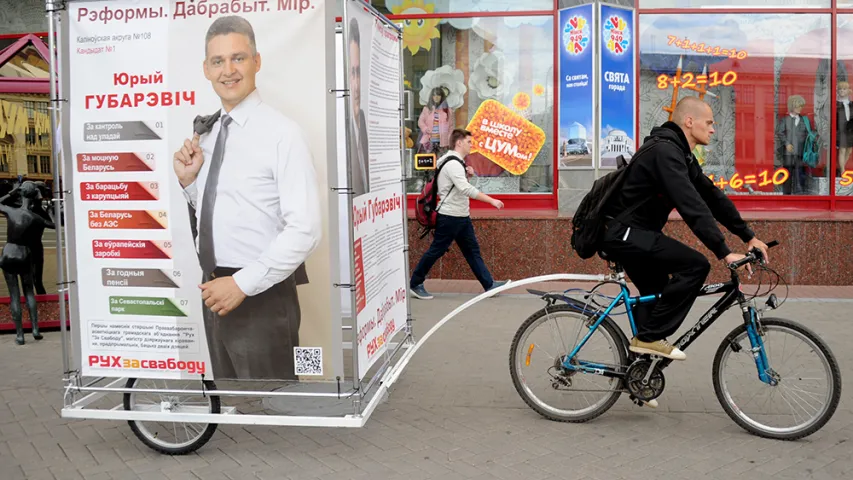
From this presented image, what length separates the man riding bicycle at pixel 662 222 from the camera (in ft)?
15.9

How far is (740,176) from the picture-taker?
11.2m

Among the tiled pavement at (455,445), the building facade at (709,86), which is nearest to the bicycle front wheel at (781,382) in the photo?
the tiled pavement at (455,445)

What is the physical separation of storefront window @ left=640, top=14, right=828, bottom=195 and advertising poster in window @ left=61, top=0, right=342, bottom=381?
25.1ft

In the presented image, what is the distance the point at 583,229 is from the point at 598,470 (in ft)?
4.65

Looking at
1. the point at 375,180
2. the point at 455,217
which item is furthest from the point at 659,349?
the point at 455,217

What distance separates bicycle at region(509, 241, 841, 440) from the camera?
15.9ft

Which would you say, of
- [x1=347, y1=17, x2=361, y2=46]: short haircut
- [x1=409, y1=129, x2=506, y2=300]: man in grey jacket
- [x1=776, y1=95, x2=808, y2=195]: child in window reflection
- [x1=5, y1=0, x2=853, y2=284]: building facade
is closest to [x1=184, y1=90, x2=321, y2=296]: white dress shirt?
[x1=347, y1=17, x2=361, y2=46]: short haircut

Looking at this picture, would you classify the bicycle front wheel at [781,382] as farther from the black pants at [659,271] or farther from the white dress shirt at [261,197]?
the white dress shirt at [261,197]

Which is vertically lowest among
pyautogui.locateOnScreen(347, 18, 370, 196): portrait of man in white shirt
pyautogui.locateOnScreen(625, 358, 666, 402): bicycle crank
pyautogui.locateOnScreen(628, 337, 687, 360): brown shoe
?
pyautogui.locateOnScreen(625, 358, 666, 402): bicycle crank

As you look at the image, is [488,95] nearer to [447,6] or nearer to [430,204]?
[447,6]

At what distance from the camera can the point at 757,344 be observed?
16.1 feet

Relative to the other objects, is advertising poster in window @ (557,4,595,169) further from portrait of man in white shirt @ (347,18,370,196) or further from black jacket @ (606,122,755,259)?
portrait of man in white shirt @ (347,18,370,196)

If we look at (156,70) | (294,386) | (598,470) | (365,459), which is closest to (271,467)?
(365,459)

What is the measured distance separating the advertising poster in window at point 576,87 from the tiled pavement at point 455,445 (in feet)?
15.7
